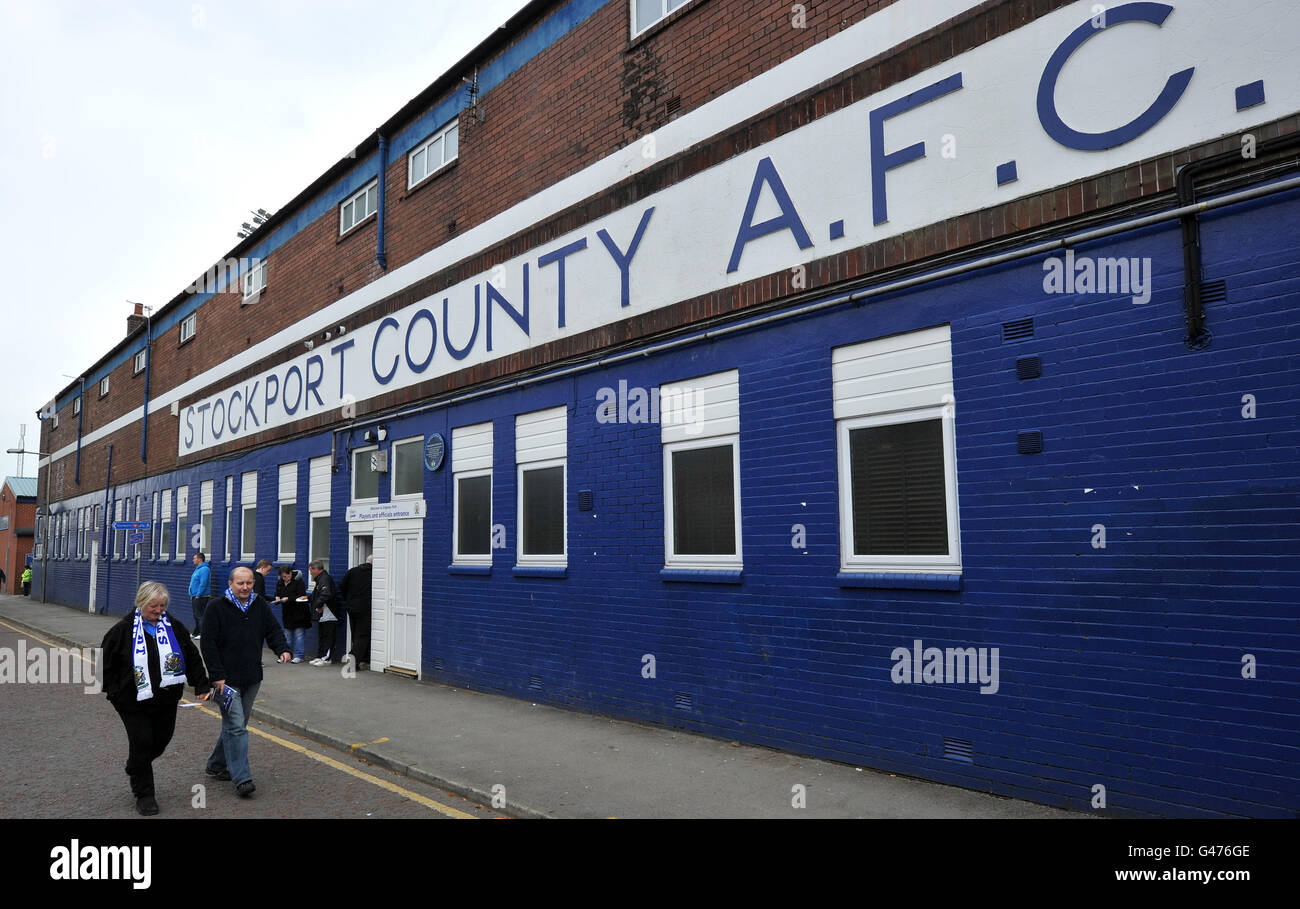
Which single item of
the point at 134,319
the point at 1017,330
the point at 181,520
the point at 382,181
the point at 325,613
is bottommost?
the point at 325,613

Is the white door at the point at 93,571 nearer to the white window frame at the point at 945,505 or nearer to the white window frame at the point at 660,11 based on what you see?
the white window frame at the point at 660,11

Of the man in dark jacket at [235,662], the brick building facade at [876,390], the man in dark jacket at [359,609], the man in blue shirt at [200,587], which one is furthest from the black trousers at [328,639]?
the man in dark jacket at [235,662]

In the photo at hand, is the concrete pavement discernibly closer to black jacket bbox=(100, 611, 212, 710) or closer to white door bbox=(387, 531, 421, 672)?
white door bbox=(387, 531, 421, 672)

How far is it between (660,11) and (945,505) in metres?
6.62

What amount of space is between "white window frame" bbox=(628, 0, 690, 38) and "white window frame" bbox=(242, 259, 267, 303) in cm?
1308

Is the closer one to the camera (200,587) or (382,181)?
(382,181)

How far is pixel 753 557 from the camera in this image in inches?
316

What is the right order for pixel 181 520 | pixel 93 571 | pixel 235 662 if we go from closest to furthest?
pixel 235 662 → pixel 181 520 → pixel 93 571

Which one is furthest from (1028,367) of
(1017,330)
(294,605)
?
(294,605)

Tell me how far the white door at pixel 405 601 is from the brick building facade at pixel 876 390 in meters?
0.09

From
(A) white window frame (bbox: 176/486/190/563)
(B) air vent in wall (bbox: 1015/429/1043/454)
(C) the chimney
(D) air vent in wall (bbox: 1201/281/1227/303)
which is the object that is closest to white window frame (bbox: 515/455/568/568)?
(B) air vent in wall (bbox: 1015/429/1043/454)

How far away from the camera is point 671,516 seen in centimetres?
904

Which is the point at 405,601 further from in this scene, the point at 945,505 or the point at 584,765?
the point at 945,505

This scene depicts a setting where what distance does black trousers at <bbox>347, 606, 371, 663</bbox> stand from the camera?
1398 cm
